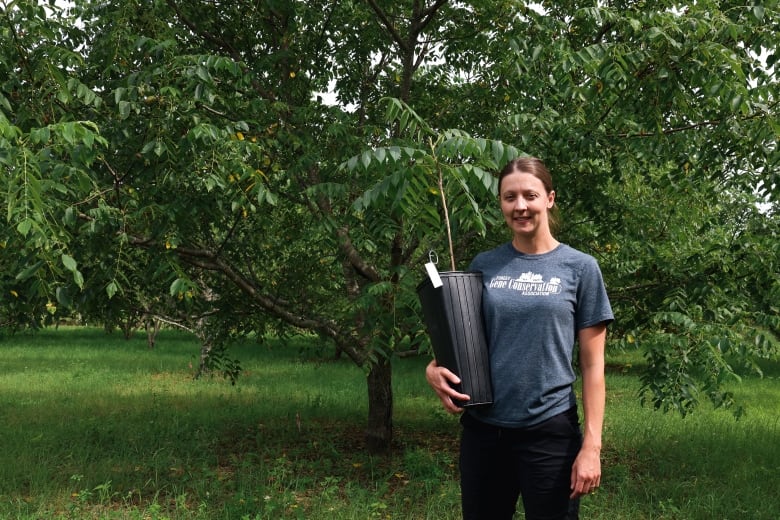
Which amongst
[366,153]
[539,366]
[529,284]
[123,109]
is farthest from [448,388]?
[123,109]

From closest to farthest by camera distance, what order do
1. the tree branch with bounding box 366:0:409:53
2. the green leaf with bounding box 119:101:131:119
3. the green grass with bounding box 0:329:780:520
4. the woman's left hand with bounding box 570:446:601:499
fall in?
the woman's left hand with bounding box 570:446:601:499 → the green leaf with bounding box 119:101:131:119 → the green grass with bounding box 0:329:780:520 → the tree branch with bounding box 366:0:409:53

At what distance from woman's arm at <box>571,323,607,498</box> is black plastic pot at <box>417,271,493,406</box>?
30 centimetres

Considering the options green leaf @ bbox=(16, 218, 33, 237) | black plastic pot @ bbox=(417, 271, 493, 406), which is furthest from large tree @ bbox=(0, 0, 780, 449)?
black plastic pot @ bbox=(417, 271, 493, 406)

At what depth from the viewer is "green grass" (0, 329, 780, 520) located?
5.25m

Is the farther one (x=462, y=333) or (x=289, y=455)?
(x=289, y=455)

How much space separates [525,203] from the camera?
7.03 feet

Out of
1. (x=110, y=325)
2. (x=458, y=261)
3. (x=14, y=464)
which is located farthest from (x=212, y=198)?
(x=14, y=464)

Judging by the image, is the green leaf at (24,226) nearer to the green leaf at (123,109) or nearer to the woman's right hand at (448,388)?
the green leaf at (123,109)

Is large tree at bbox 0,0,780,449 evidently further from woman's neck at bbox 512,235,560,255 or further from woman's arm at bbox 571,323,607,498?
woman's arm at bbox 571,323,607,498

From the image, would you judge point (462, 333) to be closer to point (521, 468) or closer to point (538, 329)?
point (538, 329)

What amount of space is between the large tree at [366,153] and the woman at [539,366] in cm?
45

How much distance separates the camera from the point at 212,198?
4.35 meters

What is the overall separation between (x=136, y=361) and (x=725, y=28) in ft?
51.5

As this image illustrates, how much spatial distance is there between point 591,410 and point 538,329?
0.30 m
